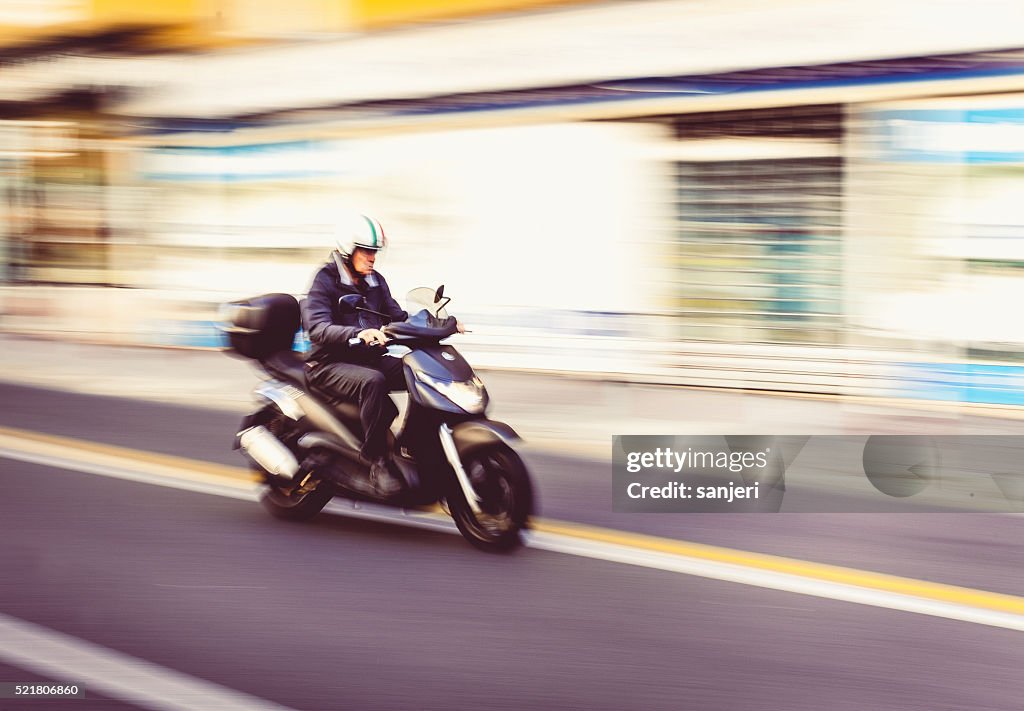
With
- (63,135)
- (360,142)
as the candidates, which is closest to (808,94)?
(360,142)

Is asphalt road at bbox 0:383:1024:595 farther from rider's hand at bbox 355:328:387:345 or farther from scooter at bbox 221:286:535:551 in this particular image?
rider's hand at bbox 355:328:387:345

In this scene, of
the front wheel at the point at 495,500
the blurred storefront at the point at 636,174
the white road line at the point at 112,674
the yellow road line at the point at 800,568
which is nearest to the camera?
the white road line at the point at 112,674

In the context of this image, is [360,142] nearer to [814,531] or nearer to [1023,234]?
[1023,234]

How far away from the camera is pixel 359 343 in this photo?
6.13m

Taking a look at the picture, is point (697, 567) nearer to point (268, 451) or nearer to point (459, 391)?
point (459, 391)

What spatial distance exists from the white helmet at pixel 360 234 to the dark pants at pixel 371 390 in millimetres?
578

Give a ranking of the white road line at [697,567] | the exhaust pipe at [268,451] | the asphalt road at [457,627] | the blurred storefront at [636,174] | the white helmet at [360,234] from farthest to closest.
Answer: the blurred storefront at [636,174] → the exhaust pipe at [268,451] → the white helmet at [360,234] → the white road line at [697,567] → the asphalt road at [457,627]

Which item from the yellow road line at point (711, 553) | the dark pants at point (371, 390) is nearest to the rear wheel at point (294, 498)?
the dark pants at point (371, 390)

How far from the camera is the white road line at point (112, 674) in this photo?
4.09m

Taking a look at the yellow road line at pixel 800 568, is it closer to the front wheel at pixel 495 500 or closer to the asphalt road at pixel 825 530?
the asphalt road at pixel 825 530

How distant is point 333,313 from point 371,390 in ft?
1.63

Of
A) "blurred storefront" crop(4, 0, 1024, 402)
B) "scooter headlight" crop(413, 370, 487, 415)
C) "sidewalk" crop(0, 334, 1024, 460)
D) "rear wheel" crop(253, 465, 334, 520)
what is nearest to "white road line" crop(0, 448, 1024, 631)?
"rear wheel" crop(253, 465, 334, 520)

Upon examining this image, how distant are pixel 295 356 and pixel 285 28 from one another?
32.9 feet

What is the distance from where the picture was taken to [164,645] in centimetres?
464
